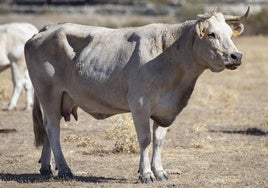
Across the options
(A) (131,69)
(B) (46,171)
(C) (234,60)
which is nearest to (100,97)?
(A) (131,69)

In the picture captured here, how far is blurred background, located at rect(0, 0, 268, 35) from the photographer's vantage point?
194 ft

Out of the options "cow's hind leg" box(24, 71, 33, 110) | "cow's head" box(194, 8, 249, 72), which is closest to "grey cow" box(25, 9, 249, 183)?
"cow's head" box(194, 8, 249, 72)

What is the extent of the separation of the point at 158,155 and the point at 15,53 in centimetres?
972

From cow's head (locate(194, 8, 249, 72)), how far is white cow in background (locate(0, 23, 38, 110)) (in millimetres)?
10216

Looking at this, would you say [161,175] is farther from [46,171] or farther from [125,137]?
[125,137]

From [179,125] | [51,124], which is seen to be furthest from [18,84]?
[51,124]

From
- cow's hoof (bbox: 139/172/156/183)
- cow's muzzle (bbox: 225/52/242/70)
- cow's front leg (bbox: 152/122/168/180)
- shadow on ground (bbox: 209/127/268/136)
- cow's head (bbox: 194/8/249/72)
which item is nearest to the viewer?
cow's muzzle (bbox: 225/52/242/70)

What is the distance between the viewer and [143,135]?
12258 millimetres

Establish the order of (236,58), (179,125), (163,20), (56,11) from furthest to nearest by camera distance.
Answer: (56,11)
(163,20)
(179,125)
(236,58)

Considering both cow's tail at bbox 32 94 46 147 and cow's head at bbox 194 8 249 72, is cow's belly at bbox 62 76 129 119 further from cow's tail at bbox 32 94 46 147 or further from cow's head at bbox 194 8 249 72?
cow's head at bbox 194 8 249 72

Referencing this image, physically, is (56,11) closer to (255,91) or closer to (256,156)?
(255,91)

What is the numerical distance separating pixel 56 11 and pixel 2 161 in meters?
53.6

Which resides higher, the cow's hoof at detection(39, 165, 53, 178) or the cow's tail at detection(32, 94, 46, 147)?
the cow's tail at detection(32, 94, 46, 147)

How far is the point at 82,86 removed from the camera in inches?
501
